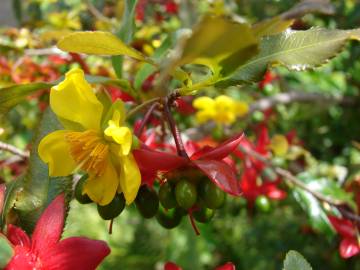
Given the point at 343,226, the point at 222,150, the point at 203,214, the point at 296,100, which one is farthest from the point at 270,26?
the point at 296,100

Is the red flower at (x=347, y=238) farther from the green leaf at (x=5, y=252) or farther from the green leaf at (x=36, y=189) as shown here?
the green leaf at (x=5, y=252)

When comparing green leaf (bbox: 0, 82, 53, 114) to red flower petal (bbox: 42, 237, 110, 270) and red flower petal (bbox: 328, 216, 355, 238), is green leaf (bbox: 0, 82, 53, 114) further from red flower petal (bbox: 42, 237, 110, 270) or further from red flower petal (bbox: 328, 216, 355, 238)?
A: red flower petal (bbox: 328, 216, 355, 238)

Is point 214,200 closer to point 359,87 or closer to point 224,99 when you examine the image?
point 224,99

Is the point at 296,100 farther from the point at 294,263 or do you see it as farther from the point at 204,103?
the point at 294,263

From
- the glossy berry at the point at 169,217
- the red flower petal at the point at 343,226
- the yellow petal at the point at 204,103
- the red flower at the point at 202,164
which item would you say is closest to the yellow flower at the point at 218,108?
the yellow petal at the point at 204,103

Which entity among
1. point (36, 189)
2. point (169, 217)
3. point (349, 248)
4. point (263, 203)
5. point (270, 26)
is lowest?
point (263, 203)

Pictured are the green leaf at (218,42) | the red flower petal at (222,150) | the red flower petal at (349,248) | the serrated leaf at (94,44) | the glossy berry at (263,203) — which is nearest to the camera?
the green leaf at (218,42)

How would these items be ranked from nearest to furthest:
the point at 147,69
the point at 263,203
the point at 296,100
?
1. the point at 147,69
2. the point at 263,203
3. the point at 296,100

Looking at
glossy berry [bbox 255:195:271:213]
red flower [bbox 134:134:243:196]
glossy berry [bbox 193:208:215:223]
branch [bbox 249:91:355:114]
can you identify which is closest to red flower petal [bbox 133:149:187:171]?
red flower [bbox 134:134:243:196]
